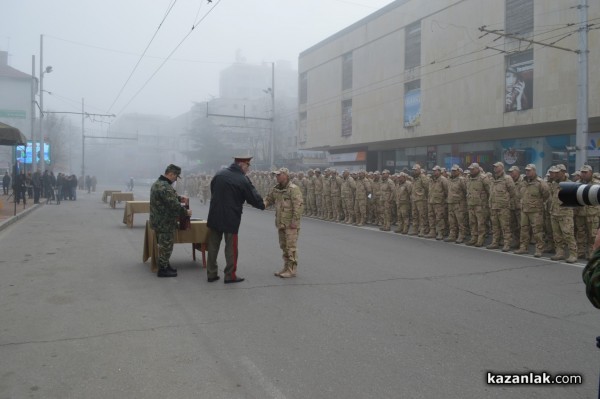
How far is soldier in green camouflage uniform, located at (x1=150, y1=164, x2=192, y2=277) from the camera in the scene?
26.9 feet

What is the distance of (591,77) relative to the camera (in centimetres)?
2016

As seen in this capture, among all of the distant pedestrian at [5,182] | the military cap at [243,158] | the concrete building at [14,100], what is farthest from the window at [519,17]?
the concrete building at [14,100]

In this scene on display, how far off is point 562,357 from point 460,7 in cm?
2503

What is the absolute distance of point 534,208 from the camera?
445 inches

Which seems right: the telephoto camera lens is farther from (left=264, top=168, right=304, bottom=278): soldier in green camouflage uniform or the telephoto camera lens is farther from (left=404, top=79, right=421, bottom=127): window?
(left=404, top=79, right=421, bottom=127): window

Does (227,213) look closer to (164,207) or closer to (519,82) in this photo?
(164,207)

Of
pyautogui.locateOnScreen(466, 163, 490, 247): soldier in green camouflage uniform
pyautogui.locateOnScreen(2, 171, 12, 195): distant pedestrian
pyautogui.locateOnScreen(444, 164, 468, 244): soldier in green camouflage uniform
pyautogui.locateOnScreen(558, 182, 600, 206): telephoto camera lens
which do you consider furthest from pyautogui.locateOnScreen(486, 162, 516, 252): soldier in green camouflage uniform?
pyautogui.locateOnScreen(2, 171, 12, 195): distant pedestrian

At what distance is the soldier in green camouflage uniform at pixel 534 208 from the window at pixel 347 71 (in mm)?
27368

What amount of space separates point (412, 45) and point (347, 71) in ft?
27.1

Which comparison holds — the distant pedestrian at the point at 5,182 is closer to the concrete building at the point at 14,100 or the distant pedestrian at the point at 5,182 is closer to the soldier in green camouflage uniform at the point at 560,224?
the concrete building at the point at 14,100

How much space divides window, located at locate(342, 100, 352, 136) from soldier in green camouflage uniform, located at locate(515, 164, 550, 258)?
26.4 m

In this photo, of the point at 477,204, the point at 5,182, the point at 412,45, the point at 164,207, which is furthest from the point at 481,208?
the point at 5,182

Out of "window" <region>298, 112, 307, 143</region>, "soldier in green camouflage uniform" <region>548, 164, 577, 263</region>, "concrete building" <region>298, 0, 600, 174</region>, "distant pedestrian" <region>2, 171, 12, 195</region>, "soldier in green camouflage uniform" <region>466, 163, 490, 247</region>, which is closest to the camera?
"soldier in green camouflage uniform" <region>548, 164, 577, 263</region>

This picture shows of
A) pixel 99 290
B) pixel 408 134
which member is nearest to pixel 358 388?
pixel 99 290
